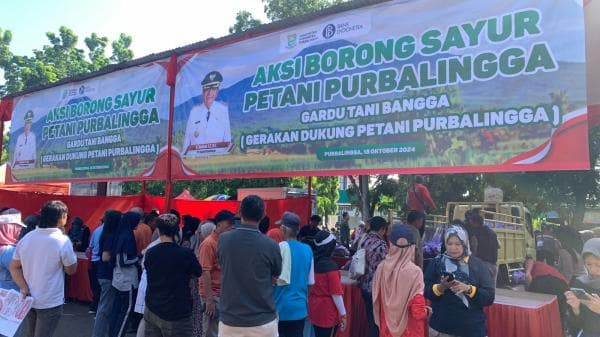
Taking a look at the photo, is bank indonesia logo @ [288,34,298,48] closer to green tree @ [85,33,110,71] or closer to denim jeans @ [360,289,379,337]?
denim jeans @ [360,289,379,337]

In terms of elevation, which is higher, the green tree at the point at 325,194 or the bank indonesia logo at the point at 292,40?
the bank indonesia logo at the point at 292,40

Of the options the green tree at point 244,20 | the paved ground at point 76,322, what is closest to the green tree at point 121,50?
the green tree at point 244,20

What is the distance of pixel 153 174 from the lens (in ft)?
23.3

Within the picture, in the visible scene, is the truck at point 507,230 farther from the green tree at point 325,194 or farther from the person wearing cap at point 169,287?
the green tree at point 325,194

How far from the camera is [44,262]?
13.1ft

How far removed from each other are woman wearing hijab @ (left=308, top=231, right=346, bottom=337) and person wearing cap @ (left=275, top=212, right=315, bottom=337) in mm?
477

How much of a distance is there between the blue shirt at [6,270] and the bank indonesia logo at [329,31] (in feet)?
13.1

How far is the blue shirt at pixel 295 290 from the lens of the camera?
393cm

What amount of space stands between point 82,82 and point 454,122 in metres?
6.79

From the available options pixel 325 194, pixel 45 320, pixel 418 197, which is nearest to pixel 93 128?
pixel 45 320

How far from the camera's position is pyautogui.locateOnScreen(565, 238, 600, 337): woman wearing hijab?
3281mm

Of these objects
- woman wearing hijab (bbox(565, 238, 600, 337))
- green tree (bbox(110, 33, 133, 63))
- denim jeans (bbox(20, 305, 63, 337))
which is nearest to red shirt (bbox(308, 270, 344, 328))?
woman wearing hijab (bbox(565, 238, 600, 337))

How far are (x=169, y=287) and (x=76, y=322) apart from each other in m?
4.24

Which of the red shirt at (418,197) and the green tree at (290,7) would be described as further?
the green tree at (290,7)
